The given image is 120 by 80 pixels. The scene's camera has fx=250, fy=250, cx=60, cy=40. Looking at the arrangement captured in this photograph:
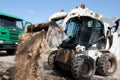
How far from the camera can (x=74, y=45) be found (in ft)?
27.7

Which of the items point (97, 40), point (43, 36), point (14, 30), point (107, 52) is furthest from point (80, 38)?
point (14, 30)

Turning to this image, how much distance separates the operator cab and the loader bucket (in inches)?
64.8

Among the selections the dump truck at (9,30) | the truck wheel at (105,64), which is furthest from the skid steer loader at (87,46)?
the dump truck at (9,30)

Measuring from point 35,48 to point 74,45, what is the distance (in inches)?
A: 75.9

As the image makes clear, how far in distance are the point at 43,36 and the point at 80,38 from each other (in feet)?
6.82

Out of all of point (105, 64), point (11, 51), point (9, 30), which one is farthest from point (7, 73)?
point (11, 51)

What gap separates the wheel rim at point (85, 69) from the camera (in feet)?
25.4

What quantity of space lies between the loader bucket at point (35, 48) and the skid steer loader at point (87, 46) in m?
0.87

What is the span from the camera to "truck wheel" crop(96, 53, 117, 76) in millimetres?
8500

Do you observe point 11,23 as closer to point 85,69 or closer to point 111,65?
point 111,65

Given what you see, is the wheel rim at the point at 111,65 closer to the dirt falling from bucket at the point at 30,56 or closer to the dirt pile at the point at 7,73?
the dirt falling from bucket at the point at 30,56

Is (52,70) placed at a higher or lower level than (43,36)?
lower

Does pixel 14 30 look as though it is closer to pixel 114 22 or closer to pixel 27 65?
pixel 114 22

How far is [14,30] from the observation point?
15180 mm
